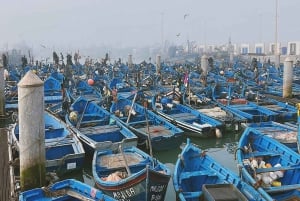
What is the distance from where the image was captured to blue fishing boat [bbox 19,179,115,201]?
986 cm

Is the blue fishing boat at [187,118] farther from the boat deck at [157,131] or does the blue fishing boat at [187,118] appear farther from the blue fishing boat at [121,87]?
the blue fishing boat at [121,87]

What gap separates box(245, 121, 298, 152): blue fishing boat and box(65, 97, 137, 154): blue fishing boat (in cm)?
556

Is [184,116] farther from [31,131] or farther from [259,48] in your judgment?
[259,48]

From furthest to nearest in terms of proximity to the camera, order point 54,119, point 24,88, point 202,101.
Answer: point 202,101, point 54,119, point 24,88

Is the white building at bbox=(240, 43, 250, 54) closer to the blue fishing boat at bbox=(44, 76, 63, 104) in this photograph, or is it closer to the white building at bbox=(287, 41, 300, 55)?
the white building at bbox=(287, 41, 300, 55)

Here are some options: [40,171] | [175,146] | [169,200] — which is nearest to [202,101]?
[175,146]

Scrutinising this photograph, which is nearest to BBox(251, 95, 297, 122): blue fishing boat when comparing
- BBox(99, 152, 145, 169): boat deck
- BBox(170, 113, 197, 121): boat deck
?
BBox(170, 113, 197, 121): boat deck

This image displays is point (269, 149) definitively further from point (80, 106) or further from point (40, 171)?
point (80, 106)

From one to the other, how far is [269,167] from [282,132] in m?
4.77

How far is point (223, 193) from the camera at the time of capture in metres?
9.45

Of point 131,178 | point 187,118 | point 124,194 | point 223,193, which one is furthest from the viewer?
point 187,118

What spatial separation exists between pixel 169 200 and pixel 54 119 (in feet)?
Answer: 26.5

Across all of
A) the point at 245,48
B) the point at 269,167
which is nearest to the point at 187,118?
the point at 269,167

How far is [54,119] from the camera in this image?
→ 18.2 meters
